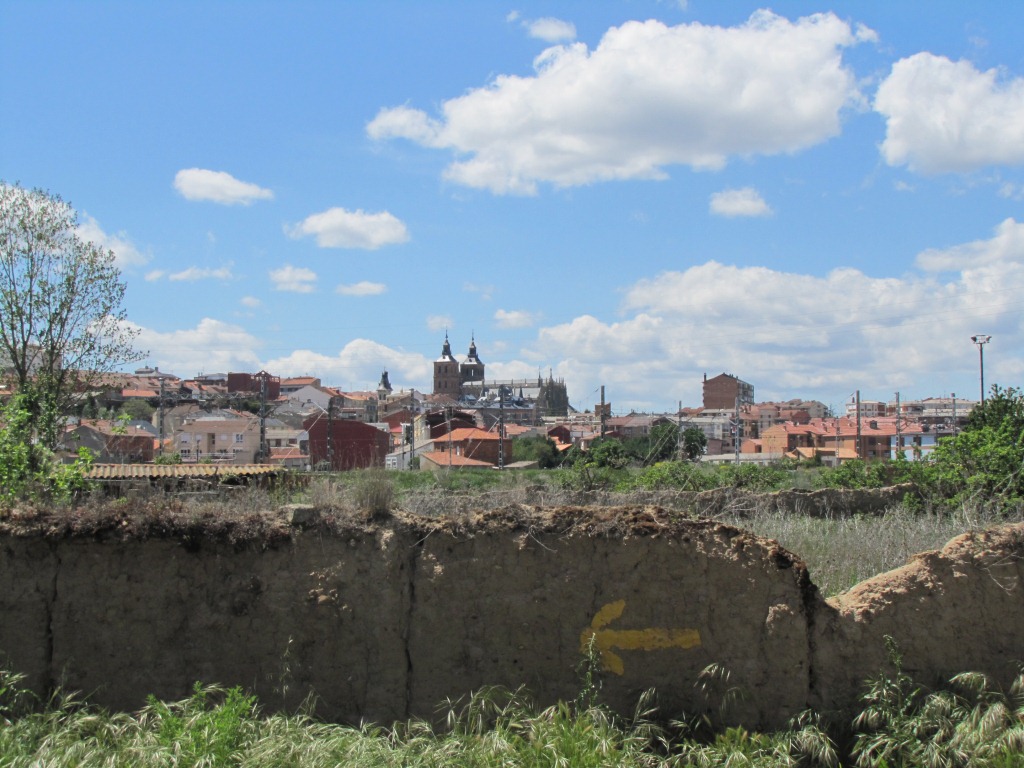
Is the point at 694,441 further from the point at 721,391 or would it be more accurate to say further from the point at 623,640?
the point at 721,391

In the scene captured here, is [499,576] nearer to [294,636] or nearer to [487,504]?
[294,636]

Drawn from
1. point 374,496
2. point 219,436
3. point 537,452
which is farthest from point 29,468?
point 537,452

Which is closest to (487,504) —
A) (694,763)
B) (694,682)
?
(694,682)

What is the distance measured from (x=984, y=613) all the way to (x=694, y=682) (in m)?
2.34

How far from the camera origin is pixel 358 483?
883cm

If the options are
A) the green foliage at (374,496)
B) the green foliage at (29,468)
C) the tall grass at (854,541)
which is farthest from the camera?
the green foliage at (29,468)

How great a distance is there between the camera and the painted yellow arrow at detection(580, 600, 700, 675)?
301 inches

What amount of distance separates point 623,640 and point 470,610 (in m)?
1.20

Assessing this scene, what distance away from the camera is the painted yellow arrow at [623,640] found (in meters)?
7.64

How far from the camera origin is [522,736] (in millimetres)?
7160

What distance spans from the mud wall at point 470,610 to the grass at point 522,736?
267 mm

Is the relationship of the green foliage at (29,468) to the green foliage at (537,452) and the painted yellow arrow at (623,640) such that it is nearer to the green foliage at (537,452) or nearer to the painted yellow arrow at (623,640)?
the painted yellow arrow at (623,640)

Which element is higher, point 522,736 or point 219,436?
point 219,436

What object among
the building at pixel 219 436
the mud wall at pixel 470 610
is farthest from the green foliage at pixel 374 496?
the building at pixel 219 436
